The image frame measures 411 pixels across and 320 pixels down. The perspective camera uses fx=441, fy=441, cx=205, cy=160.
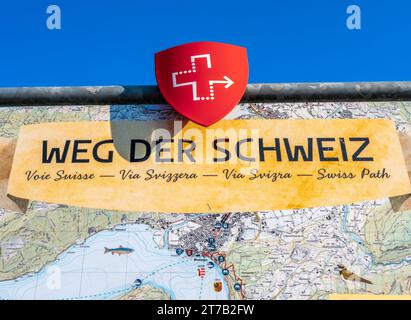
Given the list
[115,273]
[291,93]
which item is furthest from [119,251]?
[291,93]

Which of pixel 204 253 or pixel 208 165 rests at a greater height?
pixel 208 165

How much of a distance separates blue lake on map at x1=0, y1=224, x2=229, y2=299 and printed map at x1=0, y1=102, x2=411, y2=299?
0.04 ft

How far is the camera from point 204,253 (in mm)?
5930

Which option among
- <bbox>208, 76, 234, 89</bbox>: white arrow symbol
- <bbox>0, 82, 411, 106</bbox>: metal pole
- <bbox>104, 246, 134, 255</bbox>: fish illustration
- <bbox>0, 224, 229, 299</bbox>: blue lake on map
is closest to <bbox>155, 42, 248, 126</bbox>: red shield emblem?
<bbox>208, 76, 234, 89</bbox>: white arrow symbol

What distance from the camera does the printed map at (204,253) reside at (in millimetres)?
5793

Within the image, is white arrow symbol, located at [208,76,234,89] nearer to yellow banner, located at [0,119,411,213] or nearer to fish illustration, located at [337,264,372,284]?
yellow banner, located at [0,119,411,213]

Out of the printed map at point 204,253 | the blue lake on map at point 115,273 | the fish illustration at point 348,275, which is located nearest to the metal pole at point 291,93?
the printed map at point 204,253

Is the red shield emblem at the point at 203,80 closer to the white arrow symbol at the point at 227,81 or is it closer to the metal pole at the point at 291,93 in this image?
the white arrow symbol at the point at 227,81

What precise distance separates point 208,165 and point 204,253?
1.22 m

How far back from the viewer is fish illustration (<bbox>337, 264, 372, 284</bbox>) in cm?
576

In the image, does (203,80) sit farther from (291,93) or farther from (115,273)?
(115,273)

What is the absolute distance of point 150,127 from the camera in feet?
21.1

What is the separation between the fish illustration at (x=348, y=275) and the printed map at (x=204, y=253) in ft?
0.04
